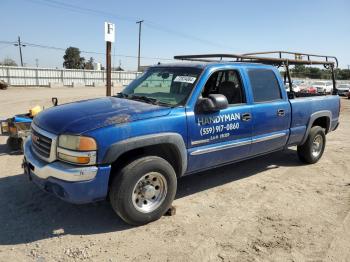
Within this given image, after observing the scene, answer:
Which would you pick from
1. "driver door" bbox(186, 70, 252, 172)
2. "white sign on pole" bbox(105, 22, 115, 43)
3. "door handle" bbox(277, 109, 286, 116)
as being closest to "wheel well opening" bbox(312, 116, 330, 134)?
"door handle" bbox(277, 109, 286, 116)

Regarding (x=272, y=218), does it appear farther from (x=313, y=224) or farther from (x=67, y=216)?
(x=67, y=216)

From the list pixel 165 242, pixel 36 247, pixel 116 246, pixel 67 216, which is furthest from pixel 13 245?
pixel 165 242

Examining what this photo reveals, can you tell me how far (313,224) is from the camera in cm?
394

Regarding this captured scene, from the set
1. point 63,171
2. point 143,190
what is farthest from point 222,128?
point 63,171

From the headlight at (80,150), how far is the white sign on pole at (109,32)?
4.65 m

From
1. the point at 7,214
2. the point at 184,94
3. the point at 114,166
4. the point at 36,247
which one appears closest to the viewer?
the point at 36,247

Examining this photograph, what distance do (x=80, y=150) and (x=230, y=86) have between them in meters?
2.48

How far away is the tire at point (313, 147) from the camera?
243 inches

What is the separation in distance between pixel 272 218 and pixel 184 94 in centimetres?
188

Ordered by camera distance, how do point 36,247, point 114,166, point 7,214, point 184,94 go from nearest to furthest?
1. point 36,247
2. point 114,166
3. point 7,214
4. point 184,94

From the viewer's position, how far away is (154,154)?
395 cm

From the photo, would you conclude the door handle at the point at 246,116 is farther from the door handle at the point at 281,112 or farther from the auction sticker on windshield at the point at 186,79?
the auction sticker on windshield at the point at 186,79

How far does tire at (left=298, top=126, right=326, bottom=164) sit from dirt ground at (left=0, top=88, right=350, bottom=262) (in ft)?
2.89

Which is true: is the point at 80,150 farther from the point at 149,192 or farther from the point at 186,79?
the point at 186,79
